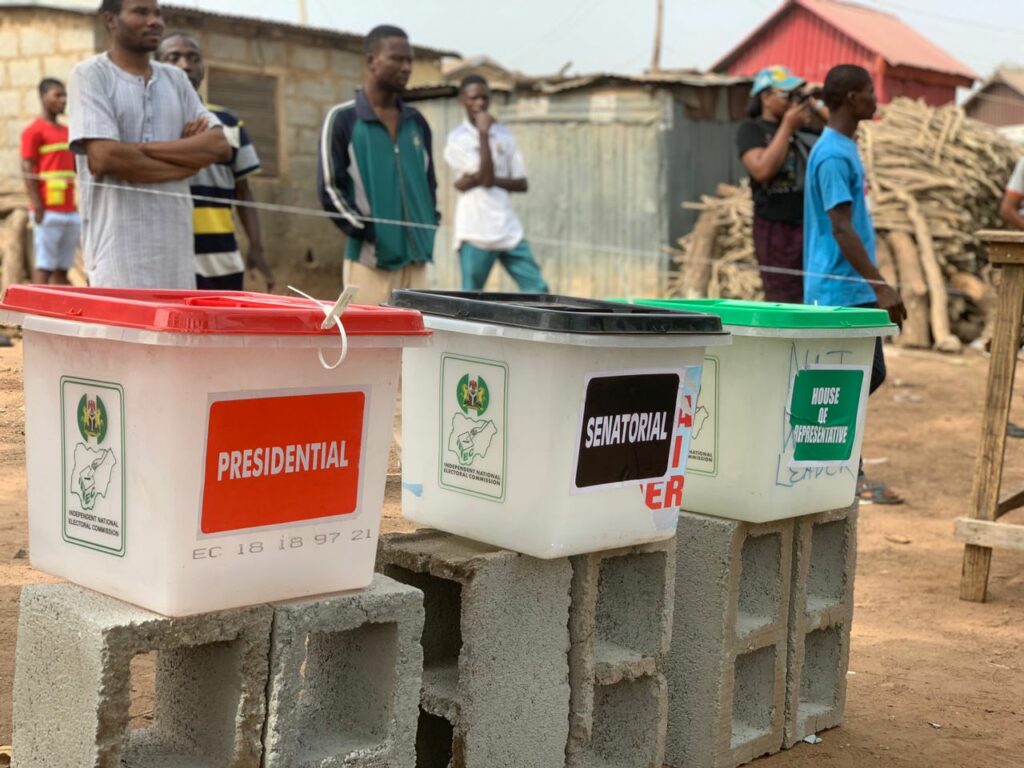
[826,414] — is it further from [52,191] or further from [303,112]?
[303,112]

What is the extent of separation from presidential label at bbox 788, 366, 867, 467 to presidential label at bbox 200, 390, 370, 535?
1380 millimetres

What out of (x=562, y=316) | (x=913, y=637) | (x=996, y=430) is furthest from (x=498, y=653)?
(x=996, y=430)

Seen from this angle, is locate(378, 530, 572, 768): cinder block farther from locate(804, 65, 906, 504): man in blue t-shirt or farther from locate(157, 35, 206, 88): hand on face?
locate(157, 35, 206, 88): hand on face

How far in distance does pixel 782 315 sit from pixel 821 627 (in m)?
0.97

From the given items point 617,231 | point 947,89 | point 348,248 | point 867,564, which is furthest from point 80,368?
point 947,89

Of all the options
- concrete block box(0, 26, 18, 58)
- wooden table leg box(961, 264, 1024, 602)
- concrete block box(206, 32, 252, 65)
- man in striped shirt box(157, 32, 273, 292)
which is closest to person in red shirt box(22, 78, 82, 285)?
concrete block box(0, 26, 18, 58)

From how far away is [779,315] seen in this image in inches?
131

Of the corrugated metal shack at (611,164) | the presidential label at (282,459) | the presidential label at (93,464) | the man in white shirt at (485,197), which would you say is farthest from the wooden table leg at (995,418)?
the corrugated metal shack at (611,164)

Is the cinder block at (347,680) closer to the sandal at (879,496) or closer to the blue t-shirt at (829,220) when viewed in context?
the blue t-shirt at (829,220)

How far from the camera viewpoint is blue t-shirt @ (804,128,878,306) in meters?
5.01

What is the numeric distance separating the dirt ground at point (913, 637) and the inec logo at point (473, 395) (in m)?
1.06

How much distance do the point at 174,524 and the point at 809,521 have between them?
1968mm

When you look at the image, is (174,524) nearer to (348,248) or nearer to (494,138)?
(348,248)

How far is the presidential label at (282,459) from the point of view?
7.50 ft
